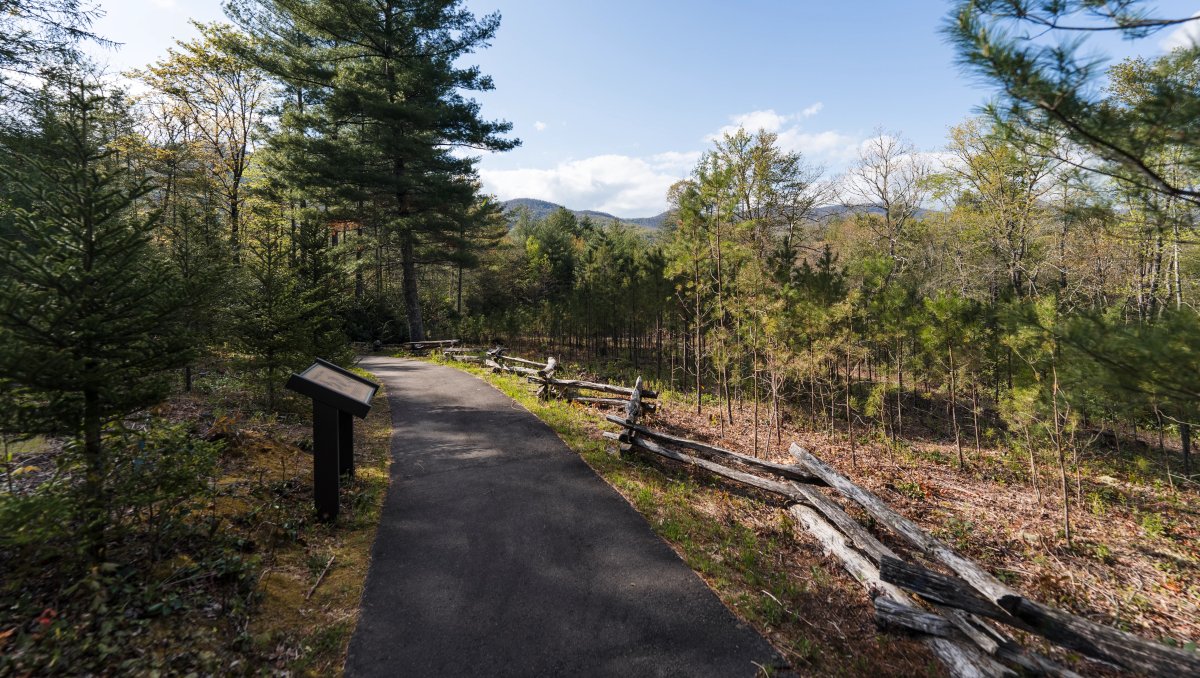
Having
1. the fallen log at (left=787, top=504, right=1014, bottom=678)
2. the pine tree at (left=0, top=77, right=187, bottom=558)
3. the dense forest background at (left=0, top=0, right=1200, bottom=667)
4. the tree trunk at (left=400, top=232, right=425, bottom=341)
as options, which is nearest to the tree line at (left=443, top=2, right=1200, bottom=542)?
the dense forest background at (left=0, top=0, right=1200, bottom=667)

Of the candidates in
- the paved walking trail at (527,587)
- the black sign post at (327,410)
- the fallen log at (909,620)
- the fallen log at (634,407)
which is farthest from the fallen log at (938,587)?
the black sign post at (327,410)

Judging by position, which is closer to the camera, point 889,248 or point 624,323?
point 889,248

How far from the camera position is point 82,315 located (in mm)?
4141

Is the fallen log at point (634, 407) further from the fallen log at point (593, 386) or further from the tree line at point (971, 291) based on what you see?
the tree line at point (971, 291)

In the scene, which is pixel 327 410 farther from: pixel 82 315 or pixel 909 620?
pixel 909 620

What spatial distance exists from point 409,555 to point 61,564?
3.08 meters

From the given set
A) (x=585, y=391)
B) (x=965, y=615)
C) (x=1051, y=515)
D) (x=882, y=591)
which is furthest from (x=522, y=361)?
(x=1051, y=515)

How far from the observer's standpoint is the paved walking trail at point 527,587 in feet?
13.5

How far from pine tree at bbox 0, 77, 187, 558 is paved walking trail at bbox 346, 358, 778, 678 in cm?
286

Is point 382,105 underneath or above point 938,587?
above

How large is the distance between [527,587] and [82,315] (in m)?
5.22

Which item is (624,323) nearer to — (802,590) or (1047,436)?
(1047,436)

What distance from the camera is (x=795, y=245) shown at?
24.1 metres

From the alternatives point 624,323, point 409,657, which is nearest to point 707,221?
point 409,657
